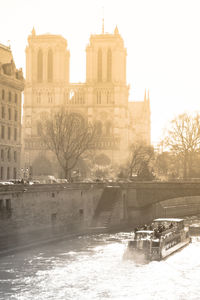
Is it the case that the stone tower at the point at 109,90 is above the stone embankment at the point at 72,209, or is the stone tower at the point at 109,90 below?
above

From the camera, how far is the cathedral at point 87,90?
6309 inches

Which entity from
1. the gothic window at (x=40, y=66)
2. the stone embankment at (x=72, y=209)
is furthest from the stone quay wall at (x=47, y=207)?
the gothic window at (x=40, y=66)

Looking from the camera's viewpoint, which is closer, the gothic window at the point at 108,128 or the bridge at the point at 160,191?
the bridge at the point at 160,191

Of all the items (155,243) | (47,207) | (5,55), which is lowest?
(155,243)

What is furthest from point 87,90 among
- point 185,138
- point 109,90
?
point 185,138

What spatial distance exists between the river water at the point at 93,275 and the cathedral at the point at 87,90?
320 ft

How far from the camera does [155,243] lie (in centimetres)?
5706

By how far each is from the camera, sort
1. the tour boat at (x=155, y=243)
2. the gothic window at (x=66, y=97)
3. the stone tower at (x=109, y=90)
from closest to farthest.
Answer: the tour boat at (x=155, y=243) → the stone tower at (x=109, y=90) → the gothic window at (x=66, y=97)

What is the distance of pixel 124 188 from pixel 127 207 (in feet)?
9.44

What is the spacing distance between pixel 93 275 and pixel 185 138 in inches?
2999

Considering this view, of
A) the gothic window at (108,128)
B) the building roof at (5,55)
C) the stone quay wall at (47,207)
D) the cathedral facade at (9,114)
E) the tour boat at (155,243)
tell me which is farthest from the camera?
the gothic window at (108,128)

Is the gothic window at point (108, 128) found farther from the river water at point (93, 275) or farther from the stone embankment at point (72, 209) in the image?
the river water at point (93, 275)

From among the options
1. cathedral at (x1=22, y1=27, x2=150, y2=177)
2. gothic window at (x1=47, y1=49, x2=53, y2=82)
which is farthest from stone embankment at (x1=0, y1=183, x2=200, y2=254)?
gothic window at (x1=47, y1=49, x2=53, y2=82)

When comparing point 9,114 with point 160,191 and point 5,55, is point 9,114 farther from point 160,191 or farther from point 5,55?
point 160,191
